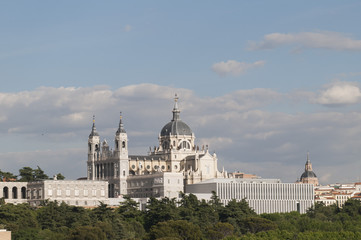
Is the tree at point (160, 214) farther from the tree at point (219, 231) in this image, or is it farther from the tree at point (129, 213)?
the tree at point (219, 231)

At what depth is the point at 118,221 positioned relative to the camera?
149 metres

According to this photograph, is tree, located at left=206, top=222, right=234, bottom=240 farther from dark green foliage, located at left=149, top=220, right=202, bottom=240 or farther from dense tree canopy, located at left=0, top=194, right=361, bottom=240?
dark green foliage, located at left=149, top=220, right=202, bottom=240

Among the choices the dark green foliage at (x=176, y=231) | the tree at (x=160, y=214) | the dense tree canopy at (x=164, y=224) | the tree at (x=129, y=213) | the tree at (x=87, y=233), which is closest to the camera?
the tree at (x=87, y=233)

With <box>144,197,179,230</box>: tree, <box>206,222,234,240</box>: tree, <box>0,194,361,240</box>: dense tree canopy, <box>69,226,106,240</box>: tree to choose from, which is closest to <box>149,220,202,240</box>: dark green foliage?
<box>0,194,361,240</box>: dense tree canopy

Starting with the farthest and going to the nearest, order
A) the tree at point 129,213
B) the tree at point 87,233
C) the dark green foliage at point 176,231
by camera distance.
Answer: the tree at point 129,213
the dark green foliage at point 176,231
the tree at point 87,233

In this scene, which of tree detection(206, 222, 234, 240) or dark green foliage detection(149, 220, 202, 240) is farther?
tree detection(206, 222, 234, 240)

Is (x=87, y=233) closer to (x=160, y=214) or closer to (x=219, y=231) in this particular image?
(x=219, y=231)

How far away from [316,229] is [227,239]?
31118 millimetres

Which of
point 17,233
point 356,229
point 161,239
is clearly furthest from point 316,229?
point 17,233

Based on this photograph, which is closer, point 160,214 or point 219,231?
point 219,231

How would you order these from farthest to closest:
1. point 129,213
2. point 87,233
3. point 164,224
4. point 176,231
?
point 129,213 → point 164,224 → point 176,231 → point 87,233

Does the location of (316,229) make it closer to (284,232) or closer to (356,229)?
(356,229)

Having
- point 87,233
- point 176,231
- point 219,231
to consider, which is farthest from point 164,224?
point 87,233

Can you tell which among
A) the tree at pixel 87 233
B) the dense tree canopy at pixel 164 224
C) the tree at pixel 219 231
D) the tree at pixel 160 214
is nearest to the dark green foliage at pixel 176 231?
the dense tree canopy at pixel 164 224
